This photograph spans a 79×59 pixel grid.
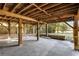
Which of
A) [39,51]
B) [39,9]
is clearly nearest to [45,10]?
[39,9]

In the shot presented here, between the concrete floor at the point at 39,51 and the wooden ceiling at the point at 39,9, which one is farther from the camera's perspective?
the concrete floor at the point at 39,51

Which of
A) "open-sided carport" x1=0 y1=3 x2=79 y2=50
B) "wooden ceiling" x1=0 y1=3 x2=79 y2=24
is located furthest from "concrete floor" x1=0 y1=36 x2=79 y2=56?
"wooden ceiling" x1=0 y1=3 x2=79 y2=24

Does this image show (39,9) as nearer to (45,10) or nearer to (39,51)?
(45,10)

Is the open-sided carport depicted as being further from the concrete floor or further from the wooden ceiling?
the concrete floor

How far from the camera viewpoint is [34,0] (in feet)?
6.57

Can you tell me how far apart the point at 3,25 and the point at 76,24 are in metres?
4.51

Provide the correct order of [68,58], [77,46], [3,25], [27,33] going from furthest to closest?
[27,33] → [3,25] → [77,46] → [68,58]

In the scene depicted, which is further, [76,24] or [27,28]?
[27,28]

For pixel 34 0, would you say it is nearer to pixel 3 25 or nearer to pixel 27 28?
pixel 3 25

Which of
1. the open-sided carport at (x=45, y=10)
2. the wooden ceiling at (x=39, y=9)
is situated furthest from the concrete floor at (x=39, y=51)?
the wooden ceiling at (x=39, y=9)

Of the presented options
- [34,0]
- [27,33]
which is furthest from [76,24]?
[27,33]

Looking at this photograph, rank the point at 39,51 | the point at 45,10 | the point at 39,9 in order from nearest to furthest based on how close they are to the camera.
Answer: the point at 39,9 → the point at 45,10 → the point at 39,51

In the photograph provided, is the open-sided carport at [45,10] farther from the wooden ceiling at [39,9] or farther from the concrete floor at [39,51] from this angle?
the concrete floor at [39,51]

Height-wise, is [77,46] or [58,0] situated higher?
[58,0]
